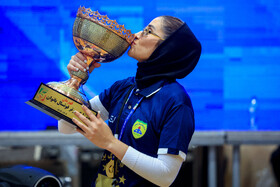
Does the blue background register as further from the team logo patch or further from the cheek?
the team logo patch

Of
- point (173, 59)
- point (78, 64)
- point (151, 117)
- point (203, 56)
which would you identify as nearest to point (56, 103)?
point (78, 64)

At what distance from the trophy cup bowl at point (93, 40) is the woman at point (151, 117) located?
0.04 metres

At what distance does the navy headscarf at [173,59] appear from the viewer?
1384 millimetres

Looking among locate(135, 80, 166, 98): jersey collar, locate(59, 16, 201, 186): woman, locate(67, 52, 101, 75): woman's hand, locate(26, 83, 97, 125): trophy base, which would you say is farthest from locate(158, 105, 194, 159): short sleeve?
locate(67, 52, 101, 75): woman's hand

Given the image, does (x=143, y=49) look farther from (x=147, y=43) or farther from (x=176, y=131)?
(x=176, y=131)

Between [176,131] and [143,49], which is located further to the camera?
[143,49]

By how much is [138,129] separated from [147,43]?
311 millimetres

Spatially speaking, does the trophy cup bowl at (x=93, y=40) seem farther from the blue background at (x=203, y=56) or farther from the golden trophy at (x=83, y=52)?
the blue background at (x=203, y=56)

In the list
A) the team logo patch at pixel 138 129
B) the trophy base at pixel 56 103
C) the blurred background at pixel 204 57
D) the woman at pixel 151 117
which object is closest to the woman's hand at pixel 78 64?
the woman at pixel 151 117

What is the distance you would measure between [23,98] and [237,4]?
1.64 m

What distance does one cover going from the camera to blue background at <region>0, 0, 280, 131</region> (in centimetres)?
283

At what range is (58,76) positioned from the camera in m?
2.82

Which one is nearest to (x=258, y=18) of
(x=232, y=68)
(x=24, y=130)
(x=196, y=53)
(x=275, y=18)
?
(x=275, y=18)

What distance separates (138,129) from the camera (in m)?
1.33
